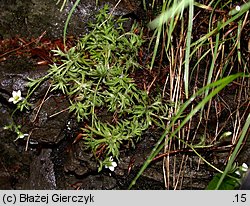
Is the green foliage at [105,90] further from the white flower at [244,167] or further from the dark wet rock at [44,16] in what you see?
the white flower at [244,167]

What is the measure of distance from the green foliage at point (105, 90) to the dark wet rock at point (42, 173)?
0.84 ft

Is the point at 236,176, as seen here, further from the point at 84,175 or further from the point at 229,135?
the point at 84,175

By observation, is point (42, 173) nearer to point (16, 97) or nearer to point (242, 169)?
point (16, 97)

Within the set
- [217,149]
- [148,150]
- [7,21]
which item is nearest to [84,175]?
[148,150]

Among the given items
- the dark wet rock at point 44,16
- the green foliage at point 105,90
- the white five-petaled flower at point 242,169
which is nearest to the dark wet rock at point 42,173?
the green foliage at point 105,90

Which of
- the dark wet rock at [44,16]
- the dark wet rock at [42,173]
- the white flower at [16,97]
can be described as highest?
the dark wet rock at [44,16]

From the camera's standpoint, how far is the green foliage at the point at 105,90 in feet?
7.10

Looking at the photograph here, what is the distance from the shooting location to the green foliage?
2164mm

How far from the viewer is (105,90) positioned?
7.19ft

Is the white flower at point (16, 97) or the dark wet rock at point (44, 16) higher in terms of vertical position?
the dark wet rock at point (44, 16)

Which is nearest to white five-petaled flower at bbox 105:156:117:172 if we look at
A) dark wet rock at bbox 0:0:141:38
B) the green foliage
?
the green foliage

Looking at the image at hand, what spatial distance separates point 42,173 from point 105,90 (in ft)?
1.94

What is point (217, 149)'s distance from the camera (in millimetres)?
2268

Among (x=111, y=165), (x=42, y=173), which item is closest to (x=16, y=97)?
(x=42, y=173)
